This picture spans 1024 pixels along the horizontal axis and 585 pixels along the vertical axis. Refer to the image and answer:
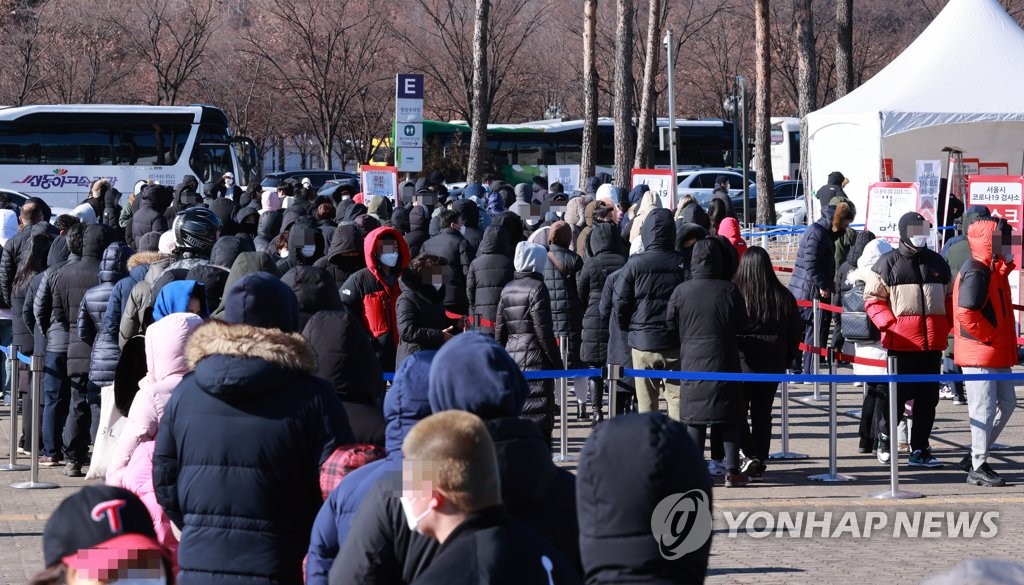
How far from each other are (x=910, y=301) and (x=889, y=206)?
5.50m

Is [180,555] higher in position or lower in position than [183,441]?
lower

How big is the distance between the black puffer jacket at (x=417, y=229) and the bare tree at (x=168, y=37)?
3907 cm

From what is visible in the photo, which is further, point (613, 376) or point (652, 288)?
point (652, 288)

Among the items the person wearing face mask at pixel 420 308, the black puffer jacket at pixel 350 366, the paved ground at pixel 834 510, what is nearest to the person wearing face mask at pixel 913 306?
the paved ground at pixel 834 510

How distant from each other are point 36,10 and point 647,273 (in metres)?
50.3

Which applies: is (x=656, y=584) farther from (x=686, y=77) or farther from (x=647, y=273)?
(x=686, y=77)

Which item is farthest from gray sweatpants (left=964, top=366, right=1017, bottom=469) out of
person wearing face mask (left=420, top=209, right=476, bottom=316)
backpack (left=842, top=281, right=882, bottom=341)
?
person wearing face mask (left=420, top=209, right=476, bottom=316)

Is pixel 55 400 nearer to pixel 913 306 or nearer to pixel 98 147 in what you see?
pixel 913 306

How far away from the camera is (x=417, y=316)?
898cm

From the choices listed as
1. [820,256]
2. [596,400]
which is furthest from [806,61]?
[596,400]

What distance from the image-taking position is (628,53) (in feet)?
114

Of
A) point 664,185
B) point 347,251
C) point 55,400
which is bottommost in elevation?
point 55,400

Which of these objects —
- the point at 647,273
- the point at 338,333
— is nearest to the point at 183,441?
the point at 338,333

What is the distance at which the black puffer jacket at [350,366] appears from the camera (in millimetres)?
6305
